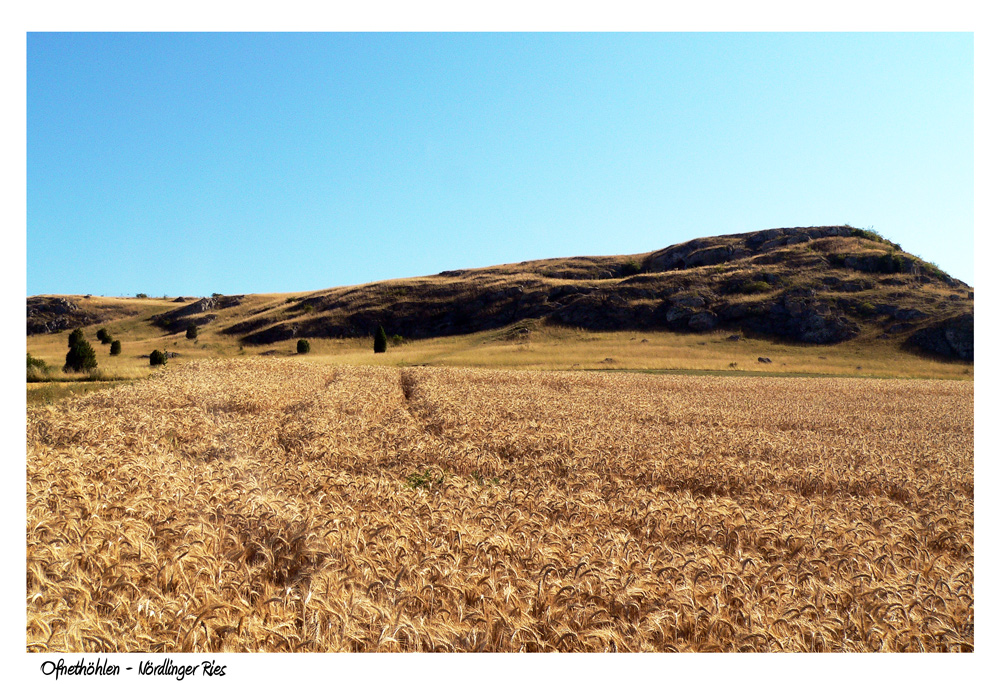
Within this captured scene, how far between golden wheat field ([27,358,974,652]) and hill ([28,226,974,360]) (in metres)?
75.2

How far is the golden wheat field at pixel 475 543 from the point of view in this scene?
285cm

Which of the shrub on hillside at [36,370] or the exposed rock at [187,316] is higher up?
the exposed rock at [187,316]

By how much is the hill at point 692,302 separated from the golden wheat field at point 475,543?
7523 cm

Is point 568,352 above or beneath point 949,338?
beneath

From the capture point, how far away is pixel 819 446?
10656 mm

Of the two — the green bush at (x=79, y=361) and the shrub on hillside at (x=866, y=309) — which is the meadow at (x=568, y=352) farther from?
the shrub on hillside at (x=866, y=309)

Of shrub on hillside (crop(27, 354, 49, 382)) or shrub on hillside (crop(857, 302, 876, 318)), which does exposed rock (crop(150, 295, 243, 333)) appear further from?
shrub on hillside (crop(857, 302, 876, 318))

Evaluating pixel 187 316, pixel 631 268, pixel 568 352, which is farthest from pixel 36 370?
pixel 631 268

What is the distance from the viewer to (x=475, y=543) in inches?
158

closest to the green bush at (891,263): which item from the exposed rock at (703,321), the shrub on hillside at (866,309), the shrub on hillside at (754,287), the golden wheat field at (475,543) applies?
the shrub on hillside at (866,309)

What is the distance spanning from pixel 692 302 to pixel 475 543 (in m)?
89.4

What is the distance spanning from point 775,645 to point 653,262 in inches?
4807

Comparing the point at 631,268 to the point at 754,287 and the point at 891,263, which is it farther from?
Result: the point at 891,263

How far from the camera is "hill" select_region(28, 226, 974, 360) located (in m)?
75.9
